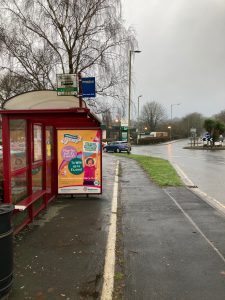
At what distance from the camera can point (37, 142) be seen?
7723mm

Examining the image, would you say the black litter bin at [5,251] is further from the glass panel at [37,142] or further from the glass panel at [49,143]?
the glass panel at [49,143]

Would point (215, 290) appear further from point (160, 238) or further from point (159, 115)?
point (159, 115)

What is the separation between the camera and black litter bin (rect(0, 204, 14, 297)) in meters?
3.75

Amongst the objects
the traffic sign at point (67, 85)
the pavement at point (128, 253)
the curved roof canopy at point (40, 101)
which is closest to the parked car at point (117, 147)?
the pavement at point (128, 253)

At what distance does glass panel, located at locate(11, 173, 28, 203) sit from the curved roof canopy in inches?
49.7

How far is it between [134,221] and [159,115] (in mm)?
103503

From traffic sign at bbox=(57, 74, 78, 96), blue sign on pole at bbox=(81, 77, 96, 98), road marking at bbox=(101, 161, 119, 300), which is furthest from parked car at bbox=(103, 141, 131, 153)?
traffic sign at bbox=(57, 74, 78, 96)

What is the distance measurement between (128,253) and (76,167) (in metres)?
4.63

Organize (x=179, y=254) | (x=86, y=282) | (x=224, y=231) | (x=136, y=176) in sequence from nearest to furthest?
1. (x=86, y=282)
2. (x=179, y=254)
3. (x=224, y=231)
4. (x=136, y=176)

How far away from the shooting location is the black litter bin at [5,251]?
12.3 feet

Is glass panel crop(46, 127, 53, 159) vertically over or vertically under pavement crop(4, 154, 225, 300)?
over

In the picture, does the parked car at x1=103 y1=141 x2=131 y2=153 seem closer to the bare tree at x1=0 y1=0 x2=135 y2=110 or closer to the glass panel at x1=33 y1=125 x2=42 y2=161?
the bare tree at x1=0 y1=0 x2=135 y2=110

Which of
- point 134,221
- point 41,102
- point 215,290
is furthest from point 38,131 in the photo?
point 215,290

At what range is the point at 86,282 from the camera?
421 centimetres
